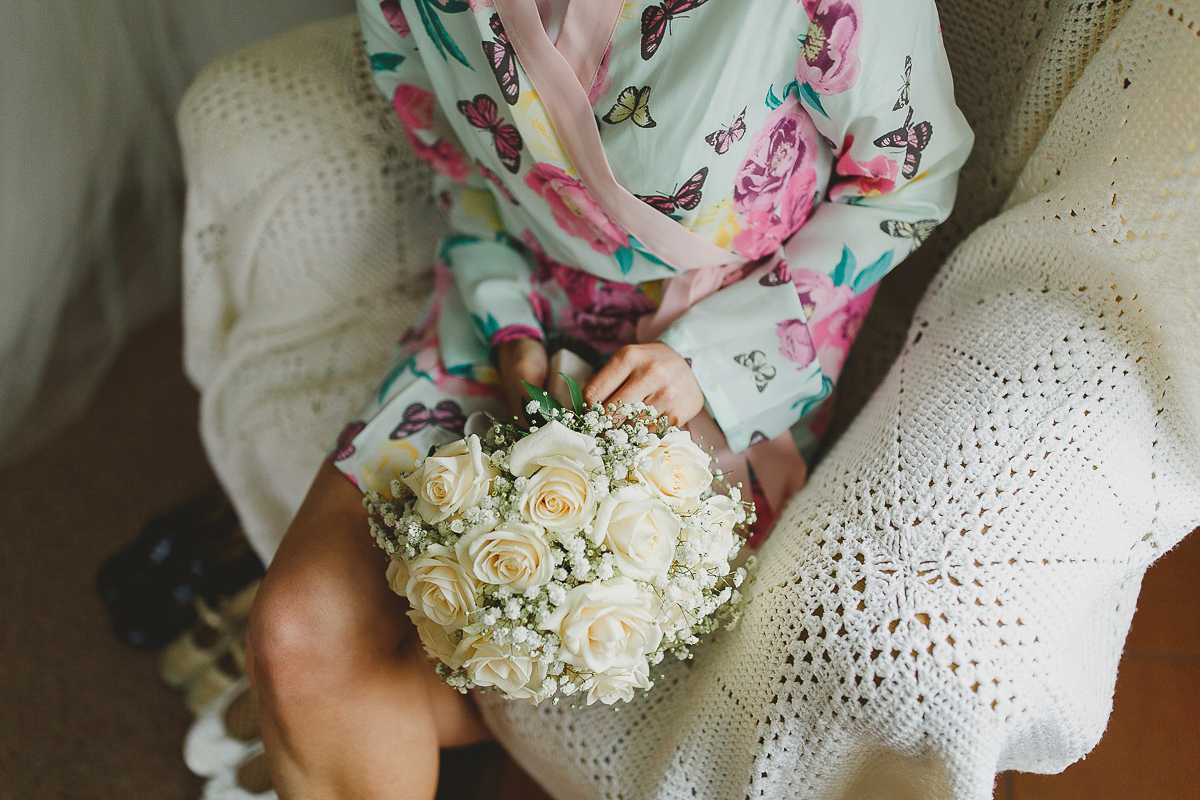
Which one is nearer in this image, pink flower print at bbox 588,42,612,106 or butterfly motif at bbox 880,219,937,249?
pink flower print at bbox 588,42,612,106

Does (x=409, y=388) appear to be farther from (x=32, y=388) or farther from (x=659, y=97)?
(x=32, y=388)

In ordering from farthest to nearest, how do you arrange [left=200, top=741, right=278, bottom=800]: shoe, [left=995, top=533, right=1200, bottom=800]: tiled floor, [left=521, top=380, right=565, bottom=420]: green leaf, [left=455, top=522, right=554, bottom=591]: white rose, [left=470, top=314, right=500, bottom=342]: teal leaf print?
[left=200, top=741, right=278, bottom=800]: shoe < [left=995, top=533, right=1200, bottom=800]: tiled floor < [left=470, top=314, right=500, bottom=342]: teal leaf print < [left=521, top=380, right=565, bottom=420]: green leaf < [left=455, top=522, right=554, bottom=591]: white rose

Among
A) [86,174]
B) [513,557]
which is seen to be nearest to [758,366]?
[513,557]

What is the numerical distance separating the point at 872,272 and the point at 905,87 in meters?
0.19

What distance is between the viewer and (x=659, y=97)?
737mm

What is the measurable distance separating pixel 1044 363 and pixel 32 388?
1.73 m

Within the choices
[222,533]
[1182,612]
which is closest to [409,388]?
[222,533]

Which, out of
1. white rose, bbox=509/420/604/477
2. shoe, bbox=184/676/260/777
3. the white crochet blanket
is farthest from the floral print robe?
shoe, bbox=184/676/260/777

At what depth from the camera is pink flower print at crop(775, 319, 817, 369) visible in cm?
84

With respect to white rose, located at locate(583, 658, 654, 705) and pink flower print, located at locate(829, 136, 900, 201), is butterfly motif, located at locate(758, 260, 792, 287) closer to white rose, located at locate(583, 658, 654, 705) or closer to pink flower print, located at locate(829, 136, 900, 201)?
pink flower print, located at locate(829, 136, 900, 201)

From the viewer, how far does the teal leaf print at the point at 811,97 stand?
0.75m

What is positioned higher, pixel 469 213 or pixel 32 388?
pixel 469 213

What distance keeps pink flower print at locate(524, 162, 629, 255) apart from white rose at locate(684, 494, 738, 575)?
0.32 m

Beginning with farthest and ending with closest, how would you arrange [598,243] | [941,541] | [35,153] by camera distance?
[35,153], [598,243], [941,541]
